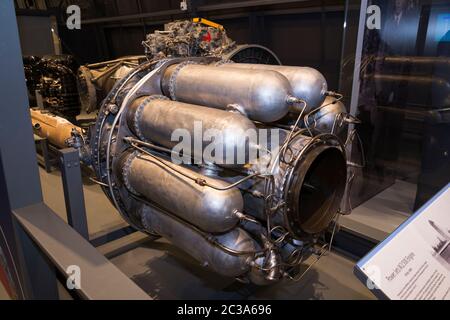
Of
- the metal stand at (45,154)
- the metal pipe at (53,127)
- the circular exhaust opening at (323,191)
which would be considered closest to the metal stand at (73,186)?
the circular exhaust opening at (323,191)

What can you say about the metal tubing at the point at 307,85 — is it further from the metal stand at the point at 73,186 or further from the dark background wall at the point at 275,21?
the dark background wall at the point at 275,21

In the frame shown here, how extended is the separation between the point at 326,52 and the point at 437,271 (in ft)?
10.1

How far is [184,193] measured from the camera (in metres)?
1.28

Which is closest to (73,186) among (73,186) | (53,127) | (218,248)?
(73,186)

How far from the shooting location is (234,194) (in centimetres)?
121

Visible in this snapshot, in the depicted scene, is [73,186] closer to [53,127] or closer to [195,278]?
[195,278]

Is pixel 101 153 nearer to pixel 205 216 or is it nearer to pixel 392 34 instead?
pixel 205 216

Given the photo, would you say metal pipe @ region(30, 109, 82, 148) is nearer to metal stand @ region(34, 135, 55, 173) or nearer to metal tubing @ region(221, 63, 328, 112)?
metal stand @ region(34, 135, 55, 173)

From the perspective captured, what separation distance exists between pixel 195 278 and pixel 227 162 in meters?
1.11

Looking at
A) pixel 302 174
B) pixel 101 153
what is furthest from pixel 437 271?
pixel 101 153

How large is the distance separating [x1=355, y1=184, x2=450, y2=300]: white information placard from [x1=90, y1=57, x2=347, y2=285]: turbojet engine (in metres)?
0.32

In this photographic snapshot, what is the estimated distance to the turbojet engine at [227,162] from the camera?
1.21 metres

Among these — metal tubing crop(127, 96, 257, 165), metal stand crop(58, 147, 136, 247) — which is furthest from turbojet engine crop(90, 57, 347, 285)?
metal stand crop(58, 147, 136, 247)

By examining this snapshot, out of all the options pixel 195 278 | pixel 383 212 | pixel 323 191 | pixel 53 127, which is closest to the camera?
pixel 323 191
